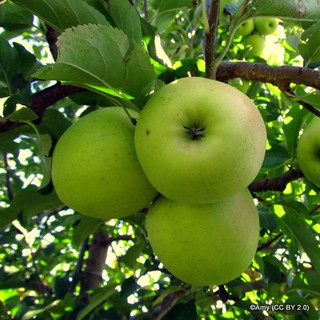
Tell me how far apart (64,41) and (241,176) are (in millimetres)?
466

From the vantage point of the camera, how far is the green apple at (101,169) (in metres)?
0.99

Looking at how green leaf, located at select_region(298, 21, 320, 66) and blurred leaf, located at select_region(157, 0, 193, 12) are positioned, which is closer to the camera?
green leaf, located at select_region(298, 21, 320, 66)

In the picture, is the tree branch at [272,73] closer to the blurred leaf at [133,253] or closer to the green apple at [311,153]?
the green apple at [311,153]

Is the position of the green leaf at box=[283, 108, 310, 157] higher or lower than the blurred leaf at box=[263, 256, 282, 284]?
higher

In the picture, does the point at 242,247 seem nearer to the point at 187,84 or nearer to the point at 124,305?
the point at 187,84

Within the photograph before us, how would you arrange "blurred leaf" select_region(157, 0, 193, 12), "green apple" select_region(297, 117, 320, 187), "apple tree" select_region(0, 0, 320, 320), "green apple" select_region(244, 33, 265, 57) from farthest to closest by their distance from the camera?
"green apple" select_region(244, 33, 265, 57) → "blurred leaf" select_region(157, 0, 193, 12) → "green apple" select_region(297, 117, 320, 187) → "apple tree" select_region(0, 0, 320, 320)

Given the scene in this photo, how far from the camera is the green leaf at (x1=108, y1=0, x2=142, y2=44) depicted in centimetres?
112

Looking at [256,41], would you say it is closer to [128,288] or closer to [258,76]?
[128,288]

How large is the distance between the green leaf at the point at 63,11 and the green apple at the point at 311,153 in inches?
29.5

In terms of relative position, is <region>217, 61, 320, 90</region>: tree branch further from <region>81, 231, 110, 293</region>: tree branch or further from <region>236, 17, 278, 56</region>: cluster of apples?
<region>236, 17, 278, 56</region>: cluster of apples

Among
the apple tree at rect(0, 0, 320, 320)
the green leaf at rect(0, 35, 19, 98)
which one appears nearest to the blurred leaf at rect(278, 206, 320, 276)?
the apple tree at rect(0, 0, 320, 320)

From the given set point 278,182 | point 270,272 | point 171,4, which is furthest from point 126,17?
point 270,272

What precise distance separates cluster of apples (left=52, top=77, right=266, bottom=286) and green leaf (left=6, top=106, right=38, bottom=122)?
143mm

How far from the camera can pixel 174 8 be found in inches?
79.4
